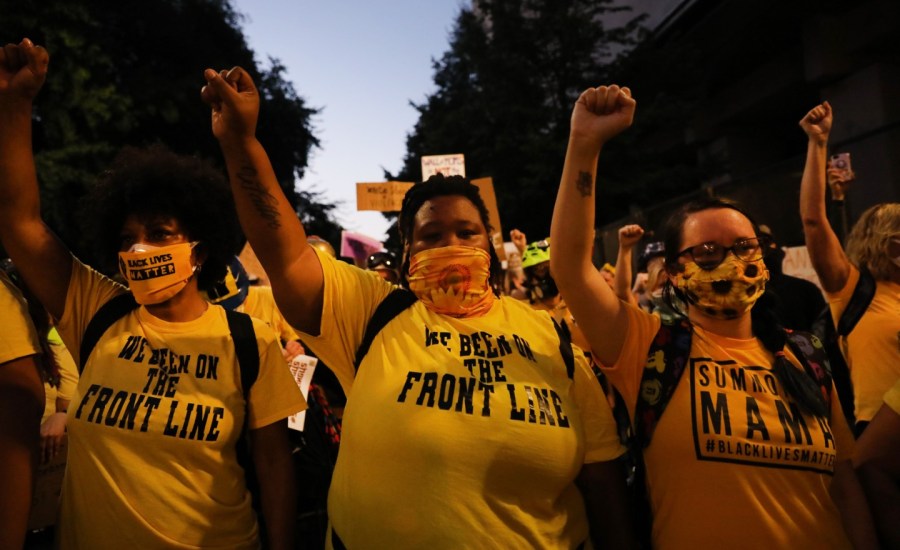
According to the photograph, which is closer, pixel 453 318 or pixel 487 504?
pixel 487 504

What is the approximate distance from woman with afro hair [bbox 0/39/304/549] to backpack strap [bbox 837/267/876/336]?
2.61 metres

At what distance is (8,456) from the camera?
1.78 meters

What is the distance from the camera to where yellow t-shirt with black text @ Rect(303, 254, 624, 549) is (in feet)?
5.37

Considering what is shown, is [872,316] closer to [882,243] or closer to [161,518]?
[882,243]

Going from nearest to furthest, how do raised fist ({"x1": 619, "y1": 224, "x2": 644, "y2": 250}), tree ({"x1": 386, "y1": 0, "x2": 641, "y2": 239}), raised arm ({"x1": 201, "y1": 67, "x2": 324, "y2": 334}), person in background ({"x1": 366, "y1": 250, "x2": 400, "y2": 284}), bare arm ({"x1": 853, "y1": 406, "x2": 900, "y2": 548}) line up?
raised arm ({"x1": 201, "y1": 67, "x2": 324, "y2": 334}) < bare arm ({"x1": 853, "y1": 406, "x2": 900, "y2": 548}) < raised fist ({"x1": 619, "y1": 224, "x2": 644, "y2": 250}) < person in background ({"x1": 366, "y1": 250, "x2": 400, "y2": 284}) < tree ({"x1": 386, "y1": 0, "x2": 641, "y2": 239})

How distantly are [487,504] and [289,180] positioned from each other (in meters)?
22.1

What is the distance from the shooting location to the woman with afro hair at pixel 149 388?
1.83m

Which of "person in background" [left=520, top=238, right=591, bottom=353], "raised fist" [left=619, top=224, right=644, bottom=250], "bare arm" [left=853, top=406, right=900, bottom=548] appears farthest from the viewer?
"person in background" [left=520, top=238, right=591, bottom=353]

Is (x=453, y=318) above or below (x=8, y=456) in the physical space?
above

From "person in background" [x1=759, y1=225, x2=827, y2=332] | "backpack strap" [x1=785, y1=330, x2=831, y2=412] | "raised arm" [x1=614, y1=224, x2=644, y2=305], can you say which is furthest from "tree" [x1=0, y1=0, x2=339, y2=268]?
"backpack strap" [x1=785, y1=330, x2=831, y2=412]

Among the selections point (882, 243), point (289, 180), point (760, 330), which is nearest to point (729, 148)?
point (289, 180)

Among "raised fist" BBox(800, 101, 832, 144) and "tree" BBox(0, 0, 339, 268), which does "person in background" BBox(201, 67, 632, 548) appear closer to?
"raised fist" BBox(800, 101, 832, 144)

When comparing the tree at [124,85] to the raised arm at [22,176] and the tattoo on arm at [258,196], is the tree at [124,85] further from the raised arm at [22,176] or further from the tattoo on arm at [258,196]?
the tattoo on arm at [258,196]

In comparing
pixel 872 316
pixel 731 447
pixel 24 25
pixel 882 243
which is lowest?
pixel 731 447
